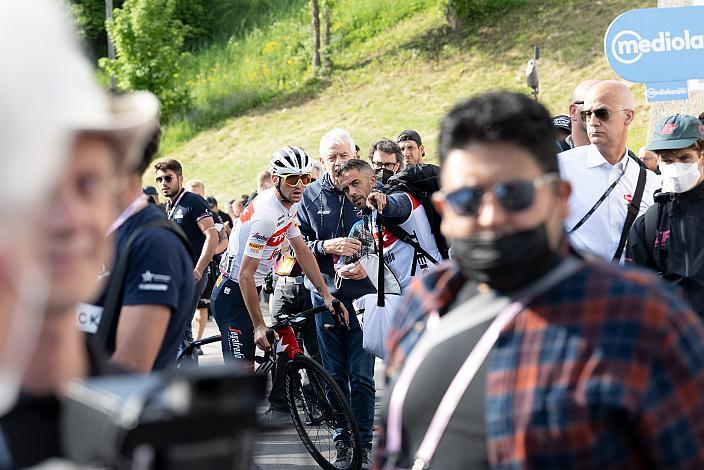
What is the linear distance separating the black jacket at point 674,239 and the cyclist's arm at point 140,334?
3.11 metres

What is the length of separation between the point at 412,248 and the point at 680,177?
2023mm

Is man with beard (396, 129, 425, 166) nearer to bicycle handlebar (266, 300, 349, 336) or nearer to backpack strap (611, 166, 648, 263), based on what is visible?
bicycle handlebar (266, 300, 349, 336)

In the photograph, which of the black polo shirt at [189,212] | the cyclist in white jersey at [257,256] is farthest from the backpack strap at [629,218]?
the black polo shirt at [189,212]

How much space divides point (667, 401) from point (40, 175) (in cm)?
161

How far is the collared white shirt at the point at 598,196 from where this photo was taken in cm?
558

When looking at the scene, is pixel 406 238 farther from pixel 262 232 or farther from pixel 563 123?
pixel 563 123

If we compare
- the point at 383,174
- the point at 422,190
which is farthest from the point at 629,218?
the point at 383,174

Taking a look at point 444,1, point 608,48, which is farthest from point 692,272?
point 444,1

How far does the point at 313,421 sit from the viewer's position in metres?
7.55

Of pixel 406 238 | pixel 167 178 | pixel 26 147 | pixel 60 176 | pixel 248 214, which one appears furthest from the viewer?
pixel 167 178

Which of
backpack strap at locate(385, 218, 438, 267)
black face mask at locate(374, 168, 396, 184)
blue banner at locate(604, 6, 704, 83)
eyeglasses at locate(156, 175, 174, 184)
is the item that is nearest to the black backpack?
backpack strap at locate(385, 218, 438, 267)

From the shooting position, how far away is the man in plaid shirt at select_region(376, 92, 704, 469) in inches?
89.4

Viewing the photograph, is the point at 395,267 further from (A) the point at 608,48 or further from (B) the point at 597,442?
(B) the point at 597,442

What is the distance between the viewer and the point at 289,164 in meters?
7.71
